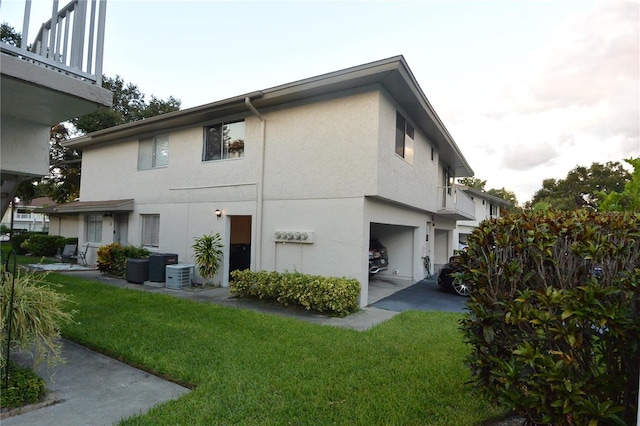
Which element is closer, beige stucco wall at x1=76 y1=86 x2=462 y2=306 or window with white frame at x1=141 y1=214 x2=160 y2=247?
beige stucco wall at x1=76 y1=86 x2=462 y2=306

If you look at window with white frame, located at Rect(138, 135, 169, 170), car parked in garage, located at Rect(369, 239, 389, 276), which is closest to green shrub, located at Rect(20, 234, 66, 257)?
window with white frame, located at Rect(138, 135, 169, 170)

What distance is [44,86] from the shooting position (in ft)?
10.2

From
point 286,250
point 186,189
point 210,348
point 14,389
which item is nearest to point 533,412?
point 210,348

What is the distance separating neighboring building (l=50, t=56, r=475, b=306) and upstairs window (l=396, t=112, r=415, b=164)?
0.06 meters

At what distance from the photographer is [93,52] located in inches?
140

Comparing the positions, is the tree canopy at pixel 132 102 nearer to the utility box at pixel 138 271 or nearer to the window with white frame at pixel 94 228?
the window with white frame at pixel 94 228

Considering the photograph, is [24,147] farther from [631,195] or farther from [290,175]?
[631,195]

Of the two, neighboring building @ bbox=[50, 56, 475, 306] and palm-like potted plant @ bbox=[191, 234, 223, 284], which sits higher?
neighboring building @ bbox=[50, 56, 475, 306]

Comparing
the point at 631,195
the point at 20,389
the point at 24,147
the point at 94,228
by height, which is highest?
the point at 24,147

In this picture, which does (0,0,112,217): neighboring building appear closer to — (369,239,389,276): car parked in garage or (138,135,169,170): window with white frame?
(138,135,169,170): window with white frame

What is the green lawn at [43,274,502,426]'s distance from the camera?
130 inches

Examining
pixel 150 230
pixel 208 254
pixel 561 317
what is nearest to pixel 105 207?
pixel 150 230

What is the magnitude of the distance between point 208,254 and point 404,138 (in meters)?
7.10

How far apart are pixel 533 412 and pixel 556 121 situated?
594 inches
